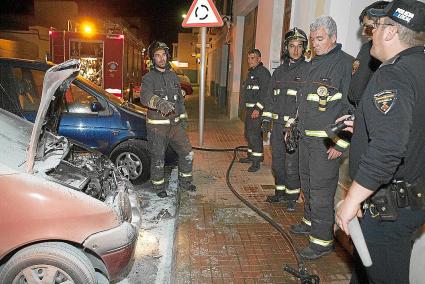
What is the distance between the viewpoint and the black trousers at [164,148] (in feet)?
15.8

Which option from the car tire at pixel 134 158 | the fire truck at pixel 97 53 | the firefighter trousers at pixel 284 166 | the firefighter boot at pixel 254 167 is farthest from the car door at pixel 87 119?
the fire truck at pixel 97 53

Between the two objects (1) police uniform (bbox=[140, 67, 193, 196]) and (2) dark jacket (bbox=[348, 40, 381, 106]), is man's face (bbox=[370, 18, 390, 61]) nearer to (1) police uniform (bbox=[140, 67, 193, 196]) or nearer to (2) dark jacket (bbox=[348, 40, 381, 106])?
(2) dark jacket (bbox=[348, 40, 381, 106])

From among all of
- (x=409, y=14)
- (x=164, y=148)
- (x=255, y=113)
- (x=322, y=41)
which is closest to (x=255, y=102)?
(x=255, y=113)

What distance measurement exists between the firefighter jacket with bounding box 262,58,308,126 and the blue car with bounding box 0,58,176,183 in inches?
80.2

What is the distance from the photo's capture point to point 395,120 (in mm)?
1800

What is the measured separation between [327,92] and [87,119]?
11.6 ft

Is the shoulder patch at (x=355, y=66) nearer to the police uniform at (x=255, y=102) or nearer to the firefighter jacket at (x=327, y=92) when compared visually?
the firefighter jacket at (x=327, y=92)

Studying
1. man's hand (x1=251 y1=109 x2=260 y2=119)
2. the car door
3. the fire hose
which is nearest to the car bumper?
the fire hose

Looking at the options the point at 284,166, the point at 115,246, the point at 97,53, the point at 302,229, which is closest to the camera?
the point at 115,246

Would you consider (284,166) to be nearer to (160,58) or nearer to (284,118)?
(284,118)

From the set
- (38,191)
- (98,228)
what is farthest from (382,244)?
(38,191)

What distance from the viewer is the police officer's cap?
186 cm

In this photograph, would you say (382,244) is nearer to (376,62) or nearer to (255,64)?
(376,62)

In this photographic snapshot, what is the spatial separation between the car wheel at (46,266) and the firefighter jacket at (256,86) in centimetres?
403
